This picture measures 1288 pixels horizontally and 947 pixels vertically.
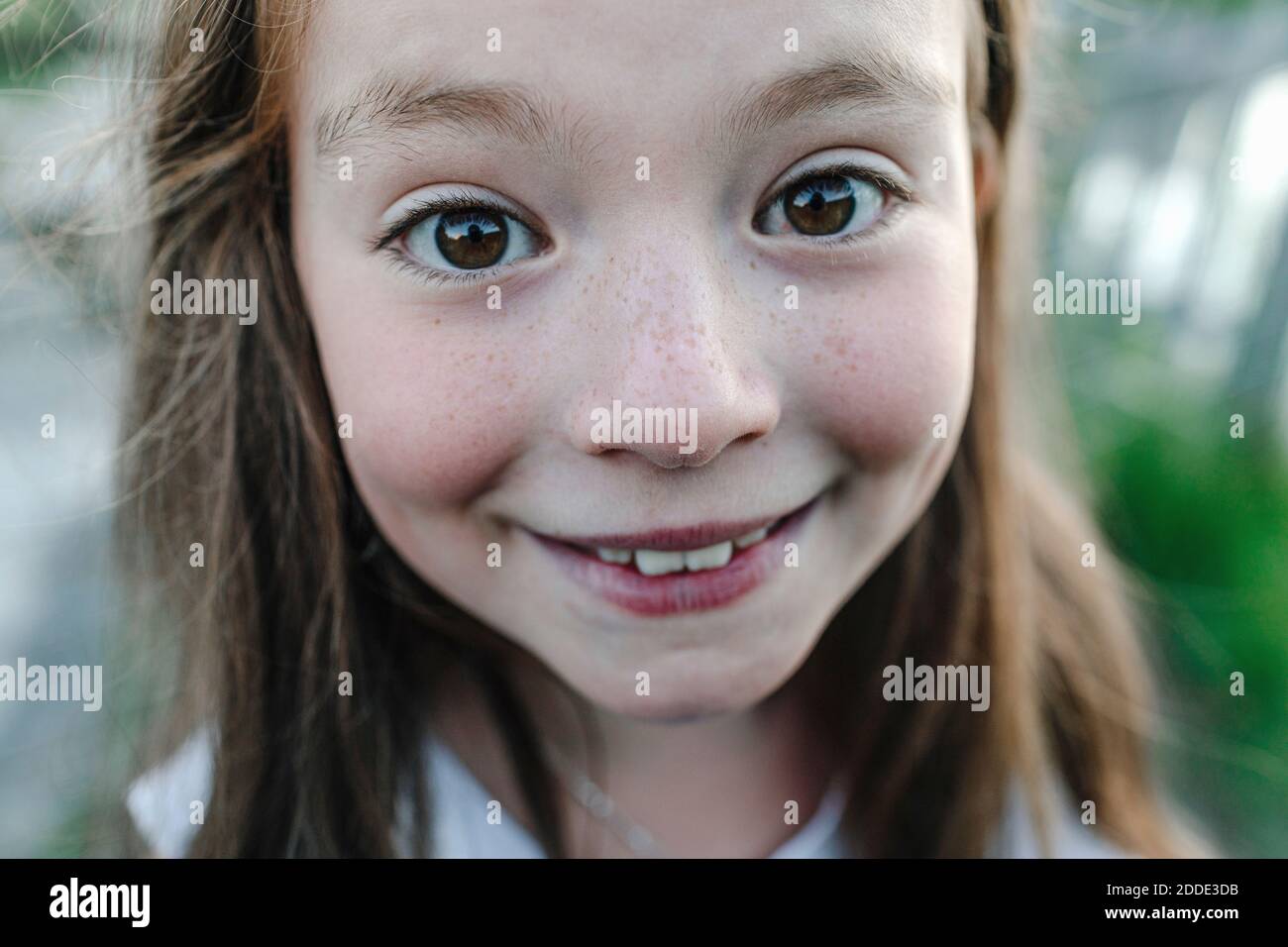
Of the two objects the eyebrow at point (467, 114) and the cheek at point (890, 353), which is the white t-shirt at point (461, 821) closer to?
the cheek at point (890, 353)

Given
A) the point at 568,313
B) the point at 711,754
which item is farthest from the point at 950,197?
the point at 711,754

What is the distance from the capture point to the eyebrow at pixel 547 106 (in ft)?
2.00

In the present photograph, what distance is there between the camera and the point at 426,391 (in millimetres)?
686

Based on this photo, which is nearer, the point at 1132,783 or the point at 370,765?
the point at 370,765

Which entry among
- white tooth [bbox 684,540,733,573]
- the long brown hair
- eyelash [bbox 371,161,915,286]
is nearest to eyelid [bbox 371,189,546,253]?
eyelash [bbox 371,161,915,286]

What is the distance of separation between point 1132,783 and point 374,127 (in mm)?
941

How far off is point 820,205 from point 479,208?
0.72 feet

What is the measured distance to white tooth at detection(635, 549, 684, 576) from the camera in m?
0.75

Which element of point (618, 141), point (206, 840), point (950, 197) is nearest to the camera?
point (618, 141)

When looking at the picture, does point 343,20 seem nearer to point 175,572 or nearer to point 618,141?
point 618,141

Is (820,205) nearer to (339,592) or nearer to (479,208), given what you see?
(479,208)

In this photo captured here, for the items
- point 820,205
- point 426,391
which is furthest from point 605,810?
point 820,205

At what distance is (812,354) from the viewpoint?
0.68 metres

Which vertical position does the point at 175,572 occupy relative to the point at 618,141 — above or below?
below
